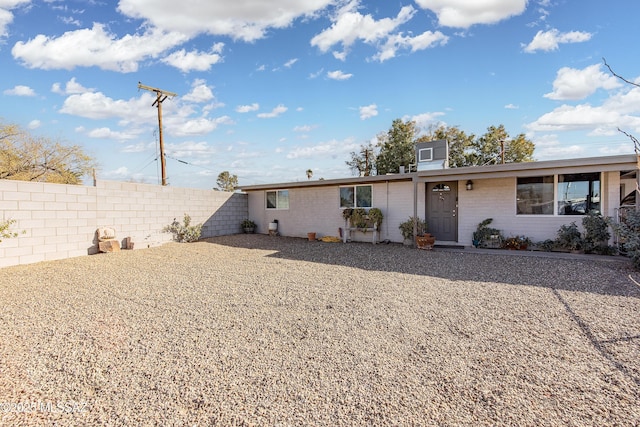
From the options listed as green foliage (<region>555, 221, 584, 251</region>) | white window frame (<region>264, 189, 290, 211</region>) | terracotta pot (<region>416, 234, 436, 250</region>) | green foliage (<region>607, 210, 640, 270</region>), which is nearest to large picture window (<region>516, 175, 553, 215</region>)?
green foliage (<region>555, 221, 584, 251</region>)

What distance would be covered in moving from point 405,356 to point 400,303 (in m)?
1.53

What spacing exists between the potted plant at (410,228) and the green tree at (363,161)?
14833mm

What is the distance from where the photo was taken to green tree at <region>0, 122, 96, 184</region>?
43.7 feet

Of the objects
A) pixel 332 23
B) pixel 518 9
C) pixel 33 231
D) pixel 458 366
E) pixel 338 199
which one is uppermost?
pixel 332 23

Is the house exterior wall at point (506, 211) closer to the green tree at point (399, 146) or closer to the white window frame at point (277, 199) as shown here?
the white window frame at point (277, 199)

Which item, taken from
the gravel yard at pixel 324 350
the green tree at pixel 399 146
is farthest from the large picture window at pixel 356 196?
the green tree at pixel 399 146

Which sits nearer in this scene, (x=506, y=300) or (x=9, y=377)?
(x=9, y=377)

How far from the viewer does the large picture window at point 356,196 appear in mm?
10891

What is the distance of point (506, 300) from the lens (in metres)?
4.32

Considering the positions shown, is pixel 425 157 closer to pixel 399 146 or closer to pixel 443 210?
pixel 443 210

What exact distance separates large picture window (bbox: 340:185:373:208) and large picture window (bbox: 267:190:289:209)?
2.73 metres

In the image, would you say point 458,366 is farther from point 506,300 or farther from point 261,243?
point 261,243

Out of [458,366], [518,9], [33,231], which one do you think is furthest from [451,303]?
[33,231]

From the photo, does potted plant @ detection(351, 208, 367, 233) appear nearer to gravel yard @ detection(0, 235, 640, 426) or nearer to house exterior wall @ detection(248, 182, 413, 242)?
house exterior wall @ detection(248, 182, 413, 242)
